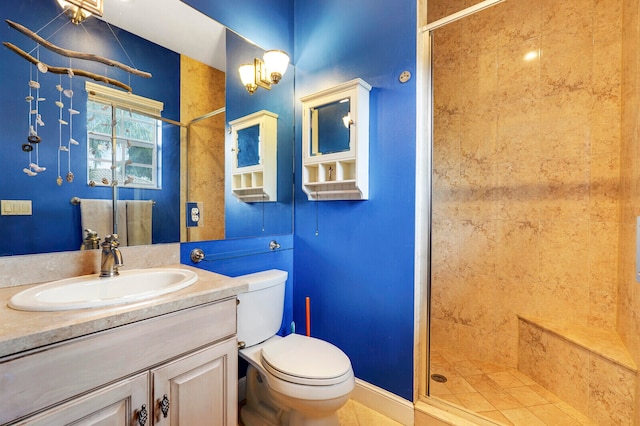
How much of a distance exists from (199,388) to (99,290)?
52 cm

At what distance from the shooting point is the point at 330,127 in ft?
5.86

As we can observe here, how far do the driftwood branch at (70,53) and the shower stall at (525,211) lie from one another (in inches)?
55.3

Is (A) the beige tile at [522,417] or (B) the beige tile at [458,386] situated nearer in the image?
(A) the beige tile at [522,417]

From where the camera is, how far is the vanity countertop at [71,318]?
2.23 feet

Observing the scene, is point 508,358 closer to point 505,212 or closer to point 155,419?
point 505,212

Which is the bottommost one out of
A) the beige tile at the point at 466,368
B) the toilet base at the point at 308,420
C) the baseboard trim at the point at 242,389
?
the beige tile at the point at 466,368

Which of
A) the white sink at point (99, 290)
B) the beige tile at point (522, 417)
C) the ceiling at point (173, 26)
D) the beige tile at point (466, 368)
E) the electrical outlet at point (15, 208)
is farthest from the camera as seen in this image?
the beige tile at point (466, 368)

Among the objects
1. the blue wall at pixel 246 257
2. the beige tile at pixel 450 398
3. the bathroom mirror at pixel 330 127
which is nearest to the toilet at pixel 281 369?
the blue wall at pixel 246 257

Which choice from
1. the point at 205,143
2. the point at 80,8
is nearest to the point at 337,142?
the point at 205,143

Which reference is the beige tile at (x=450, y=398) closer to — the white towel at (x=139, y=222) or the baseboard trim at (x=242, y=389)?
the baseboard trim at (x=242, y=389)

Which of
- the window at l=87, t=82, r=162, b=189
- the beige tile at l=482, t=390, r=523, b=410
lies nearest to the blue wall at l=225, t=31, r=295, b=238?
the window at l=87, t=82, r=162, b=189

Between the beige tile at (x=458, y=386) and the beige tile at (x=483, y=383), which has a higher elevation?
the beige tile at (x=458, y=386)

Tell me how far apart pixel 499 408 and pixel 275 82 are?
2.28m

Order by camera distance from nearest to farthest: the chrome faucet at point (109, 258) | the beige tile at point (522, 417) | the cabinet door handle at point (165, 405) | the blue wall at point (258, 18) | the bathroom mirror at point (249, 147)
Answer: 1. the cabinet door handle at point (165, 405)
2. the chrome faucet at point (109, 258)
3. the beige tile at point (522, 417)
4. the blue wall at point (258, 18)
5. the bathroom mirror at point (249, 147)
